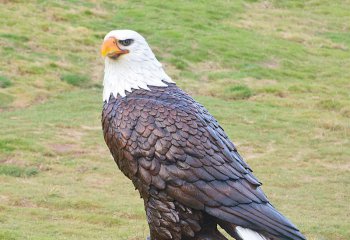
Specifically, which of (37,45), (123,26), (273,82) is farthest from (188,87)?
(123,26)

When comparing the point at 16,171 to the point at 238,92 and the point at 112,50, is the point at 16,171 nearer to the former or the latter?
the point at 112,50

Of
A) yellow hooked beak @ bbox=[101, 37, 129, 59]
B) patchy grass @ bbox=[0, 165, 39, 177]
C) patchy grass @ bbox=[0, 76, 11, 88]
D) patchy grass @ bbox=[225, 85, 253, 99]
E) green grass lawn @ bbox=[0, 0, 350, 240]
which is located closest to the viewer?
yellow hooked beak @ bbox=[101, 37, 129, 59]

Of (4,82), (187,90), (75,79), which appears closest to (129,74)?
(4,82)

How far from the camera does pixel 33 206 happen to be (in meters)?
10.9

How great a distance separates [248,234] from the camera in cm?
486

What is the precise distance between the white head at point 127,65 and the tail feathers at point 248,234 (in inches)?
40.9

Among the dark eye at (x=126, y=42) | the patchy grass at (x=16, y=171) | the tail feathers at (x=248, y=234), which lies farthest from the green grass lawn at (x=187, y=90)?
the tail feathers at (x=248, y=234)

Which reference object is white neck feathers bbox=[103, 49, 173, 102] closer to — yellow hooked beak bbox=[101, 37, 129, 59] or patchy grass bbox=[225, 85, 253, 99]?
yellow hooked beak bbox=[101, 37, 129, 59]

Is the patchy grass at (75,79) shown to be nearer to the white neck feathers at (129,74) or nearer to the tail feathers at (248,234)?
the white neck feathers at (129,74)

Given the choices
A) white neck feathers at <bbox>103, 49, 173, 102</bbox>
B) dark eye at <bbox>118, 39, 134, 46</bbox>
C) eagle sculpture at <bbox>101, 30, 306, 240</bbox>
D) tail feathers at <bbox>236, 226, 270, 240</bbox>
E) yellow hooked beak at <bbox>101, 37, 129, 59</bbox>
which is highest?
dark eye at <bbox>118, 39, 134, 46</bbox>

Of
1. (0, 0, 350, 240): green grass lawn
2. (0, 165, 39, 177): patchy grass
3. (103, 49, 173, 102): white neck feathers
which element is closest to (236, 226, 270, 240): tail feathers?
(103, 49, 173, 102): white neck feathers

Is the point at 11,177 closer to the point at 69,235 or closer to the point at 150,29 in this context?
the point at 69,235

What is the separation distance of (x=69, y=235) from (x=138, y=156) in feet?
15.3

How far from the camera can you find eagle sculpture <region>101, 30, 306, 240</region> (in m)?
4.87
